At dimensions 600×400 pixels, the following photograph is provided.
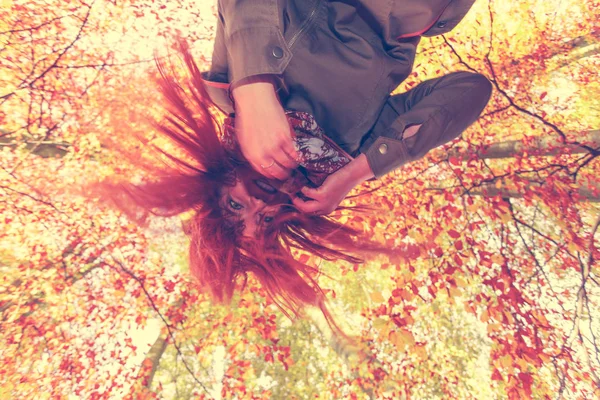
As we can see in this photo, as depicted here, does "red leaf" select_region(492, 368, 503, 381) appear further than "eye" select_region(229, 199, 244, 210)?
Yes

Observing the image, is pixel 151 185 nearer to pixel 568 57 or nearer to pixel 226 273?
pixel 226 273

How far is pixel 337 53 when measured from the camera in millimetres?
1438

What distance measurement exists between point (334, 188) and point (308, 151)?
0.77 ft

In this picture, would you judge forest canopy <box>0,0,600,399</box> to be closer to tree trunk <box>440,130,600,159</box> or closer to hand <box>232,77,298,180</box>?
tree trunk <box>440,130,600,159</box>

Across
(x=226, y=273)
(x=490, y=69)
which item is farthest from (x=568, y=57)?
(x=226, y=273)

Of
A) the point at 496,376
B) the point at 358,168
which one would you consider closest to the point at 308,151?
the point at 358,168

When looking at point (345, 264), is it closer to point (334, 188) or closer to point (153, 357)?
point (153, 357)

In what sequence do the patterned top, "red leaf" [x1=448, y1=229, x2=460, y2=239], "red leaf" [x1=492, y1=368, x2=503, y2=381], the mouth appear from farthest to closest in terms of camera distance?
1. "red leaf" [x1=448, y1=229, x2=460, y2=239]
2. "red leaf" [x1=492, y1=368, x2=503, y2=381]
3. the mouth
4. the patterned top

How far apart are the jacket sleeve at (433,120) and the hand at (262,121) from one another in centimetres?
51

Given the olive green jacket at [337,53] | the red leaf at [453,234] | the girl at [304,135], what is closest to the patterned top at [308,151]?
the girl at [304,135]

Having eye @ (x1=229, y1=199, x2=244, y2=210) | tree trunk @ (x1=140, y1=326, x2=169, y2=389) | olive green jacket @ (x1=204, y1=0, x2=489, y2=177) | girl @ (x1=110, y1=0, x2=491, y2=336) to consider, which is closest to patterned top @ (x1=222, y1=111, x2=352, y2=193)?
girl @ (x1=110, y1=0, x2=491, y2=336)

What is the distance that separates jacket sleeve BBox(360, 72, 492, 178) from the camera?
4.85 feet

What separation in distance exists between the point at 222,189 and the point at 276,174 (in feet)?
1.20

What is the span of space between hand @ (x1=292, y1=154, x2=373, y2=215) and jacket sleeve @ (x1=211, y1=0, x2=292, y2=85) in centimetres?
56
